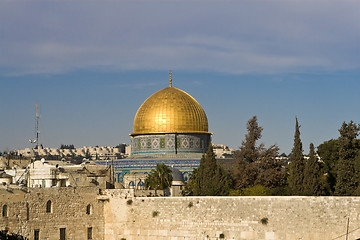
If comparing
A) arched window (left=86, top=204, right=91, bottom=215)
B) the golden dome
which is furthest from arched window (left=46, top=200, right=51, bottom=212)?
the golden dome

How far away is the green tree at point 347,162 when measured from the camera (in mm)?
28094

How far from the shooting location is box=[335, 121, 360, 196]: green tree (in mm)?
28094

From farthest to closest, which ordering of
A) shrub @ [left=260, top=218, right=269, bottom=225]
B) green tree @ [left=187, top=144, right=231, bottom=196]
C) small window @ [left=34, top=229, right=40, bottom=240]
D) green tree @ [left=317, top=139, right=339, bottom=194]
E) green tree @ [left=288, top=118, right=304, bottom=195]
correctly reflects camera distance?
green tree @ [left=317, top=139, right=339, bottom=194] < green tree @ [left=187, top=144, right=231, bottom=196] < green tree @ [left=288, top=118, right=304, bottom=195] < small window @ [left=34, top=229, right=40, bottom=240] < shrub @ [left=260, top=218, right=269, bottom=225]

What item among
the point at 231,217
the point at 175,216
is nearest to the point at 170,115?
the point at 175,216

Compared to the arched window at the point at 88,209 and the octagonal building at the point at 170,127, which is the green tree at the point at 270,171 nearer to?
the arched window at the point at 88,209

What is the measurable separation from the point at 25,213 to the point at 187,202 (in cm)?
605

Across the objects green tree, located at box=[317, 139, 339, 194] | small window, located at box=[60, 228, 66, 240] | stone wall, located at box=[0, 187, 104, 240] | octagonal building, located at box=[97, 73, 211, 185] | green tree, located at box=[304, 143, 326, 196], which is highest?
octagonal building, located at box=[97, 73, 211, 185]

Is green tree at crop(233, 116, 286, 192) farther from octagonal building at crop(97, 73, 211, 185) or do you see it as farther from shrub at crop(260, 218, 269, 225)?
octagonal building at crop(97, 73, 211, 185)

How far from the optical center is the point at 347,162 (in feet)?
94.1

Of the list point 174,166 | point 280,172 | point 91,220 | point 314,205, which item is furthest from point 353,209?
point 174,166

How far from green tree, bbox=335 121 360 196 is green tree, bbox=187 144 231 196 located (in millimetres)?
4870

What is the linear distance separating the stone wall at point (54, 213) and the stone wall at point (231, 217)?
2.02 feet

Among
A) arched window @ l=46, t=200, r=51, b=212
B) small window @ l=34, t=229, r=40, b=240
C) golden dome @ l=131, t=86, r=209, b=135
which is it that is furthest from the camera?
golden dome @ l=131, t=86, r=209, b=135

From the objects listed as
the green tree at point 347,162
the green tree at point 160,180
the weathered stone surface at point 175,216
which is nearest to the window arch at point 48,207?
the weathered stone surface at point 175,216
